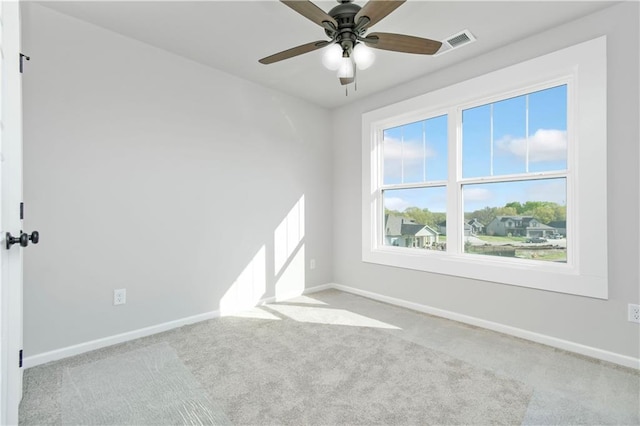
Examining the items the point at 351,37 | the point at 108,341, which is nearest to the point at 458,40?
the point at 351,37

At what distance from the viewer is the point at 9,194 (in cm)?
137

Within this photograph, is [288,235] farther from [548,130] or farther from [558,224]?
[548,130]

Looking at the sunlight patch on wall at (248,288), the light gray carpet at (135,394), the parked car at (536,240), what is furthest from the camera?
the sunlight patch on wall at (248,288)

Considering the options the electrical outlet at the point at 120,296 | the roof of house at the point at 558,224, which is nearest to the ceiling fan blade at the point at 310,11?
the roof of house at the point at 558,224

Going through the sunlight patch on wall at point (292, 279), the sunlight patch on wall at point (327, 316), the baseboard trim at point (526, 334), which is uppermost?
the sunlight patch on wall at point (292, 279)

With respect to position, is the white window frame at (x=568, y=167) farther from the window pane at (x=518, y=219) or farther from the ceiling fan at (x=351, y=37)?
the ceiling fan at (x=351, y=37)

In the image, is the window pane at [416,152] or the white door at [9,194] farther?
the window pane at [416,152]

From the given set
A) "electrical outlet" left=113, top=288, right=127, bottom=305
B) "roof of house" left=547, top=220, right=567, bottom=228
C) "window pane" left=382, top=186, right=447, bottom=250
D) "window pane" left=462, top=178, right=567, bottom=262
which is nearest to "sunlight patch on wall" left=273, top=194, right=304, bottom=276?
"window pane" left=382, top=186, right=447, bottom=250

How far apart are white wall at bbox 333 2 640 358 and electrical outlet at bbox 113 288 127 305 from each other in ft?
9.15

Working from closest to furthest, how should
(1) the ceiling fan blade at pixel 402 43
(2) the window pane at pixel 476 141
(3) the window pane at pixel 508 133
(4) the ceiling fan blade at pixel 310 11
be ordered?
(4) the ceiling fan blade at pixel 310 11, (1) the ceiling fan blade at pixel 402 43, (3) the window pane at pixel 508 133, (2) the window pane at pixel 476 141

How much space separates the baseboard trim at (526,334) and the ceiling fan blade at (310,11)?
278 centimetres

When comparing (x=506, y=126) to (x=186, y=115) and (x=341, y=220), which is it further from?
Result: (x=186, y=115)

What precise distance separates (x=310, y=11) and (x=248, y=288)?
9.05 ft

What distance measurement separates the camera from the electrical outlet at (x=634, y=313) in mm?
2166
